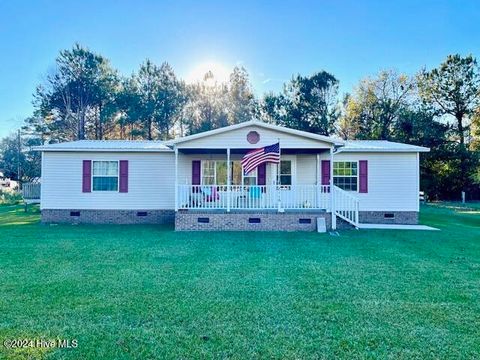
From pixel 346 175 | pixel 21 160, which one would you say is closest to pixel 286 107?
pixel 346 175

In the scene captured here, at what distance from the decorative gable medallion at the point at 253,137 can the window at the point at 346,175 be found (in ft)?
12.6

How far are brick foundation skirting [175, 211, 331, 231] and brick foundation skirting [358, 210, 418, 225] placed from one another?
9.30 ft

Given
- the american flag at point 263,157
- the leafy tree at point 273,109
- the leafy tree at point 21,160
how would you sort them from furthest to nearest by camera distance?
the leafy tree at point 21,160
the leafy tree at point 273,109
the american flag at point 263,157

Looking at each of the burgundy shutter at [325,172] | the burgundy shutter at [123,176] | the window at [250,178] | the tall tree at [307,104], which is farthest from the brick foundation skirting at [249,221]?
the tall tree at [307,104]

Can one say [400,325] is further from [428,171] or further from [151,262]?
[428,171]

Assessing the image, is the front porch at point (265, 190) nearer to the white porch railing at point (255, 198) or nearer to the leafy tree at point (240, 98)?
the white porch railing at point (255, 198)

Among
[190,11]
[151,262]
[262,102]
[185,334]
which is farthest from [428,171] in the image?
[185,334]

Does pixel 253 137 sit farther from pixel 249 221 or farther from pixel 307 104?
pixel 307 104

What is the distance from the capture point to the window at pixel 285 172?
553 inches

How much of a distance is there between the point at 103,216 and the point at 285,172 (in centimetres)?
771

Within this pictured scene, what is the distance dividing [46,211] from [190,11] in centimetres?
1027

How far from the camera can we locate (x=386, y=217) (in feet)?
44.5

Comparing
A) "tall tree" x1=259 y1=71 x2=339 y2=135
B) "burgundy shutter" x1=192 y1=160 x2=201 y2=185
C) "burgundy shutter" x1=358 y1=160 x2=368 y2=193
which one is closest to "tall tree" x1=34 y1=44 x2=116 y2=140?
"tall tree" x1=259 y1=71 x2=339 y2=135

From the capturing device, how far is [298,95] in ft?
94.5
